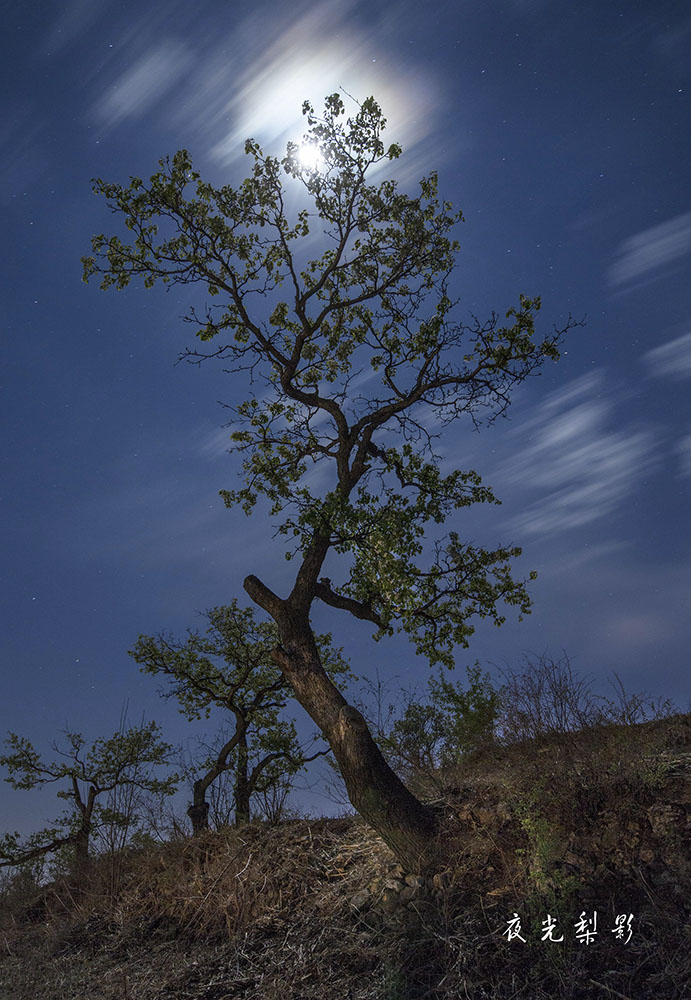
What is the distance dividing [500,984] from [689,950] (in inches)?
65.3

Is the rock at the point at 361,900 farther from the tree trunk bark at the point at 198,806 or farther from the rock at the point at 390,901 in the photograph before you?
the tree trunk bark at the point at 198,806

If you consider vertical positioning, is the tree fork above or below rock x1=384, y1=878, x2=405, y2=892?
above

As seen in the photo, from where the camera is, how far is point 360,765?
977 cm

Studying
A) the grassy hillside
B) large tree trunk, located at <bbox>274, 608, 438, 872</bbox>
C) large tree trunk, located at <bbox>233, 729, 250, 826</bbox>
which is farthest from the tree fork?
large tree trunk, located at <bbox>233, 729, 250, 826</bbox>

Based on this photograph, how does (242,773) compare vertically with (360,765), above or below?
above

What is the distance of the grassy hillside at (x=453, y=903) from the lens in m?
6.96

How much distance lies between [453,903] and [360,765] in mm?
2232

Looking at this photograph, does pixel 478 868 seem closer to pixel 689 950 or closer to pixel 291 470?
pixel 689 950

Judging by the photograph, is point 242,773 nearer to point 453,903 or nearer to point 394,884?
point 394,884

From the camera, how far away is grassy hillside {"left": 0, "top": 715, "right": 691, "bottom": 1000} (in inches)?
274

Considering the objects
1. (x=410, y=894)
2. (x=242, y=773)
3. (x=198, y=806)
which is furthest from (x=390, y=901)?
(x=242, y=773)

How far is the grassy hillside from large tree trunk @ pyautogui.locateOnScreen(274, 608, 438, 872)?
294 mm

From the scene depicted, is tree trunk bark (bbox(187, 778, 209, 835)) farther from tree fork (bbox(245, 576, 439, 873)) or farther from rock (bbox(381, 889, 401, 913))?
rock (bbox(381, 889, 401, 913))

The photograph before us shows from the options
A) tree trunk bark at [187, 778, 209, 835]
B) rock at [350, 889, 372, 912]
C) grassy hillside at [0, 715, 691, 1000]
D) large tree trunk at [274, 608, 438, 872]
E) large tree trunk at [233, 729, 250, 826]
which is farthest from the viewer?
large tree trunk at [233, 729, 250, 826]
